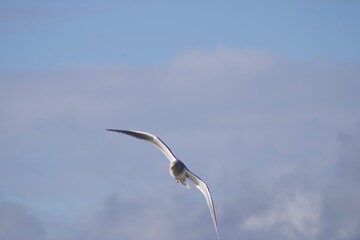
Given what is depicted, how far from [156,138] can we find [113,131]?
4.22 metres

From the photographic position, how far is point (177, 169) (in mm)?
32500

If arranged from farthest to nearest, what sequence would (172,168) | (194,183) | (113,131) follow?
(194,183) → (172,168) → (113,131)

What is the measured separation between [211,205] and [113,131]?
484 centimetres

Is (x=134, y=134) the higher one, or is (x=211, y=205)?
(x=134, y=134)

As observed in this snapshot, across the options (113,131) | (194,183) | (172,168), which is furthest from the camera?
(194,183)

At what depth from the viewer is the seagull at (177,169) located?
32.4 m

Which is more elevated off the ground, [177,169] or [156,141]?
[156,141]

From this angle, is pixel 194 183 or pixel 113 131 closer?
pixel 113 131

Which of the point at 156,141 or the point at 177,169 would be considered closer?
the point at 177,169

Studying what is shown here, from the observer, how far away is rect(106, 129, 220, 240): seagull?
106 feet

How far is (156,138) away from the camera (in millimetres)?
34219

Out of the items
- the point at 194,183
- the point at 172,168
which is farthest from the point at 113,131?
the point at 194,183

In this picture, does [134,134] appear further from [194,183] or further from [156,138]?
[194,183]

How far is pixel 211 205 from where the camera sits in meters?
32.6
